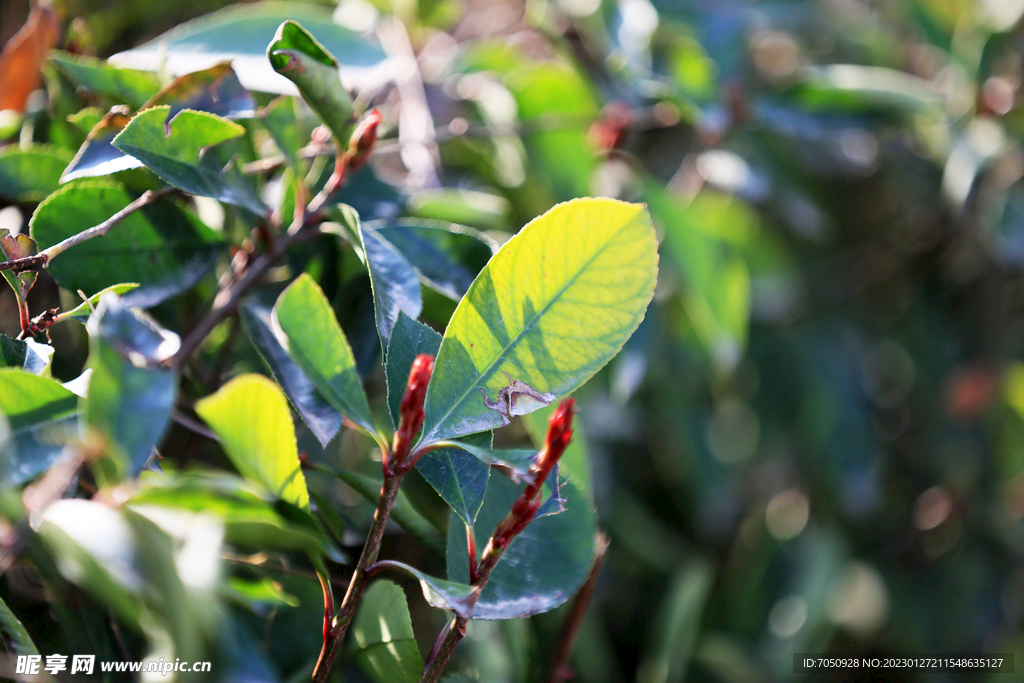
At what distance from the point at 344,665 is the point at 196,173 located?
0.35m

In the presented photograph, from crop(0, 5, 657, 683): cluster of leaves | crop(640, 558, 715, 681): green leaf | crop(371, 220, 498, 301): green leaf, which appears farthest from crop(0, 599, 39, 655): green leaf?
crop(640, 558, 715, 681): green leaf

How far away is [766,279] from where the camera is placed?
1076 millimetres

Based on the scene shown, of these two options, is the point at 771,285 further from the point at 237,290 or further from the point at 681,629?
the point at 237,290

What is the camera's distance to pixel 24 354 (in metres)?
0.39

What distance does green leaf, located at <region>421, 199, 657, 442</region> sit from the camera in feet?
1.15

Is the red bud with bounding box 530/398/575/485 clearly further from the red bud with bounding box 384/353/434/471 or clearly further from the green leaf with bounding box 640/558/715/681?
the green leaf with bounding box 640/558/715/681

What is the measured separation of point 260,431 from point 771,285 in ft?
3.05

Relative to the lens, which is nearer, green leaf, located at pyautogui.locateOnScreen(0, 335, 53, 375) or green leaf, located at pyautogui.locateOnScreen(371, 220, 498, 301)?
green leaf, located at pyautogui.locateOnScreen(0, 335, 53, 375)

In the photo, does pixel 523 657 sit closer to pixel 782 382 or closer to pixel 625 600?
pixel 625 600

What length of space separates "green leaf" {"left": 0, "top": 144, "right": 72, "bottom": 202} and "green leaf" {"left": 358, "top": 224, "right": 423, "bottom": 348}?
0.78 ft

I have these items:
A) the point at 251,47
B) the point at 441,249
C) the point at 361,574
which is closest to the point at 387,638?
the point at 361,574

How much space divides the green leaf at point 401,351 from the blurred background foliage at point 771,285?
9.6 inches

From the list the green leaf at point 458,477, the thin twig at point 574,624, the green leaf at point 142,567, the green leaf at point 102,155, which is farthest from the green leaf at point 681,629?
the green leaf at point 102,155

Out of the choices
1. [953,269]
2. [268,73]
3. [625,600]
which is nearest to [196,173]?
[268,73]
